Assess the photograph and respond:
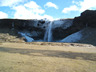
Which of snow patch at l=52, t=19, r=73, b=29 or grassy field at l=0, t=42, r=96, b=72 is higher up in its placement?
snow patch at l=52, t=19, r=73, b=29

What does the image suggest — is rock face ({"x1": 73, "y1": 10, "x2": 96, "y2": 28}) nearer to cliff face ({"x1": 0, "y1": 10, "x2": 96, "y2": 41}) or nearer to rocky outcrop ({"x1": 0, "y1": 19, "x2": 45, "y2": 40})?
cliff face ({"x1": 0, "y1": 10, "x2": 96, "y2": 41})

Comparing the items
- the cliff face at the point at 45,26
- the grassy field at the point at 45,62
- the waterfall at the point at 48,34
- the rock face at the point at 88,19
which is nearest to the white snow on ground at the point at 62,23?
the cliff face at the point at 45,26

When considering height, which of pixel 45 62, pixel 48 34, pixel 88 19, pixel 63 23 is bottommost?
pixel 45 62

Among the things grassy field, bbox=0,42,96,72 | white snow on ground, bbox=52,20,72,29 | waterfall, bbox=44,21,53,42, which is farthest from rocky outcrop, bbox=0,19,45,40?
grassy field, bbox=0,42,96,72

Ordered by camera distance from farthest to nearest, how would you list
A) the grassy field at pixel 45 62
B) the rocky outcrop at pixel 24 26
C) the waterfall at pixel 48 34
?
the rocky outcrop at pixel 24 26, the waterfall at pixel 48 34, the grassy field at pixel 45 62

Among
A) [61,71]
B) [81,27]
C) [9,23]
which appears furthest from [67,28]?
[61,71]

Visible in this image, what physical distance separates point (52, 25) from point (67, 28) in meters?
6.55

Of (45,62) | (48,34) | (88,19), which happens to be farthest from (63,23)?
(45,62)

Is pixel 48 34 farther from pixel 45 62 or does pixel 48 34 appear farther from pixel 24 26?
pixel 45 62

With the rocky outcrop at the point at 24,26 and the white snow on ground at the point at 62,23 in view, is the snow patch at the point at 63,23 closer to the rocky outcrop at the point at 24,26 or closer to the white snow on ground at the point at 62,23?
the white snow on ground at the point at 62,23

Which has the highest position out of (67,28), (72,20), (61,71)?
(72,20)

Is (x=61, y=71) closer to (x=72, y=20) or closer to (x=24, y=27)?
(x=72, y=20)

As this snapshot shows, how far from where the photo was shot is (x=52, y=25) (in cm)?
4466

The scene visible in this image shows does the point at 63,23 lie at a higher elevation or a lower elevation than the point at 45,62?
higher
